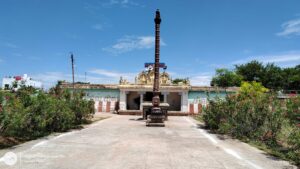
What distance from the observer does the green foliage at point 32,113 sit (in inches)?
350

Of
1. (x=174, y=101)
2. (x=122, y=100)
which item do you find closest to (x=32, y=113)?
(x=122, y=100)

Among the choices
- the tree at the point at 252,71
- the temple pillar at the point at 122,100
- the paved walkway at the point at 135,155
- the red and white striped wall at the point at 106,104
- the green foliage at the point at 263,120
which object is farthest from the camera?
the tree at the point at 252,71

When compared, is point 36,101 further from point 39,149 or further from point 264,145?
point 264,145

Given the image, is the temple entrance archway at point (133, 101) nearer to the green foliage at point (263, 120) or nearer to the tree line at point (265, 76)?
the green foliage at point (263, 120)

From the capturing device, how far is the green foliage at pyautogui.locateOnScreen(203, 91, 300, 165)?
923 centimetres

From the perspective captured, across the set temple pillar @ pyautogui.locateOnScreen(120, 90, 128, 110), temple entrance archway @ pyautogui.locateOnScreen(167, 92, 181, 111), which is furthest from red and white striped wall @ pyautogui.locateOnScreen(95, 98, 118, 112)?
temple entrance archway @ pyautogui.locateOnScreen(167, 92, 181, 111)

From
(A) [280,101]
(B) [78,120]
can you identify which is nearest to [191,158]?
(A) [280,101]

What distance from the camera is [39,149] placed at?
8664 mm

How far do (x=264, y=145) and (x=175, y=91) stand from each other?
20.2 meters

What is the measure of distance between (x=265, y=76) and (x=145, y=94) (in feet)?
128

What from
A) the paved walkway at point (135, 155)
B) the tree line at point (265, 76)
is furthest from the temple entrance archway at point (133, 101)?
the tree line at point (265, 76)

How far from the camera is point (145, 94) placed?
1234 inches

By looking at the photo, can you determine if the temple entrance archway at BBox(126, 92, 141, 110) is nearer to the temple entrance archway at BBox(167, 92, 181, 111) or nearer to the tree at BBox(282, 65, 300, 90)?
the temple entrance archway at BBox(167, 92, 181, 111)

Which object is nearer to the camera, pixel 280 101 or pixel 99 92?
pixel 280 101
